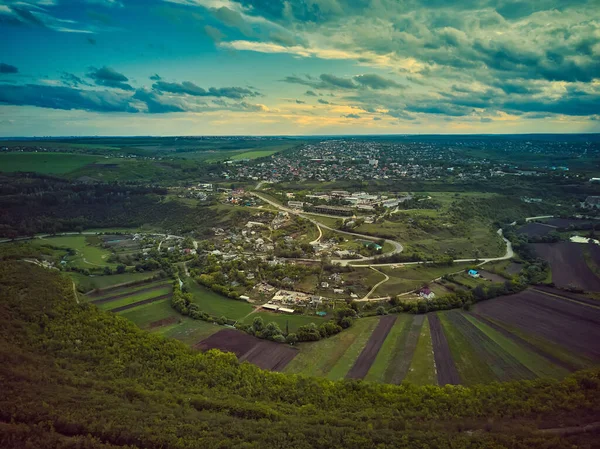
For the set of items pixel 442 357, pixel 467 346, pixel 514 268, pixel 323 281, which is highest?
pixel 514 268

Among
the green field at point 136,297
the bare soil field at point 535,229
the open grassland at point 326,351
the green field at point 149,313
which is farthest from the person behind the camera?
the bare soil field at point 535,229

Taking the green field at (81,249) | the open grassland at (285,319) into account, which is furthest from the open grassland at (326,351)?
the green field at (81,249)

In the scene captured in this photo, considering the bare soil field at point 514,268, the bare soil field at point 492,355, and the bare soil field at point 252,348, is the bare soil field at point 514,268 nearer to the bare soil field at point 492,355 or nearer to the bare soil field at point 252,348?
the bare soil field at point 492,355

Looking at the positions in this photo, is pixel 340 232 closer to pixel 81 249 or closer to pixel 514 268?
pixel 514 268

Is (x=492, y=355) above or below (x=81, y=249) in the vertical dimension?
below

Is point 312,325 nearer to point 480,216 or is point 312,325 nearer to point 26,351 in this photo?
point 26,351

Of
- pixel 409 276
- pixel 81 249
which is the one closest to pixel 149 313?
pixel 409 276

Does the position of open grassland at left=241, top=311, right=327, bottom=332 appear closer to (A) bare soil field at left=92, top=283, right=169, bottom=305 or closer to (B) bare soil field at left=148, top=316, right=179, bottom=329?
(B) bare soil field at left=148, top=316, right=179, bottom=329

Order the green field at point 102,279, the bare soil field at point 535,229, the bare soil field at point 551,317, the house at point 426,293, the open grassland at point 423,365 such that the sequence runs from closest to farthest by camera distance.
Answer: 1. the open grassland at point 423,365
2. the bare soil field at point 551,317
3. the house at point 426,293
4. the green field at point 102,279
5. the bare soil field at point 535,229
